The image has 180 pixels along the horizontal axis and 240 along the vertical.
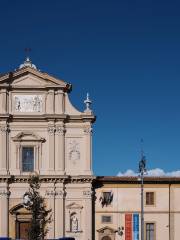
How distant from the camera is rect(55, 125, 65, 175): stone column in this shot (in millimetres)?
59125

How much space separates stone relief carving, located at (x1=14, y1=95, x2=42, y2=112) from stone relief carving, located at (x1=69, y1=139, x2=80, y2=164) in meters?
3.94

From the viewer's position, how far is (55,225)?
58406mm

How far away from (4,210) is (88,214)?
6.90m

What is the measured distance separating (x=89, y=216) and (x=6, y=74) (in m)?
13.6

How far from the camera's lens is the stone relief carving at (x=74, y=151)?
59.8 metres

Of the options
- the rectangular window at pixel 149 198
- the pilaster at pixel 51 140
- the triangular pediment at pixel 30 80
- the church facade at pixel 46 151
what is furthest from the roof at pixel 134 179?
the triangular pediment at pixel 30 80

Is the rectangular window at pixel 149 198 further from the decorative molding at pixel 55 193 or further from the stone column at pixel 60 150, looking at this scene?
the stone column at pixel 60 150

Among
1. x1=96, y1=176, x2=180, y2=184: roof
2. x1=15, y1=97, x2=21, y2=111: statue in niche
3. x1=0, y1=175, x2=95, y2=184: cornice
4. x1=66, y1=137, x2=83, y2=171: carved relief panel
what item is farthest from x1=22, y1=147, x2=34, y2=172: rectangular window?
x1=96, y1=176, x2=180, y2=184: roof

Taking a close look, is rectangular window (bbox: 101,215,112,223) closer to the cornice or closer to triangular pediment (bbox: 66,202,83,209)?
triangular pediment (bbox: 66,202,83,209)

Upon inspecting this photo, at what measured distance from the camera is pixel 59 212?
5844 cm

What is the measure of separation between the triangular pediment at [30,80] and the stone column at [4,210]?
873 centimetres

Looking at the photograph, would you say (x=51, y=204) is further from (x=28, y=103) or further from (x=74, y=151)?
(x=28, y=103)

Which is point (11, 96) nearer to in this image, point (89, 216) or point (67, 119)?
point (67, 119)

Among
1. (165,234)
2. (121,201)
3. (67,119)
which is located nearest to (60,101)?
(67,119)
